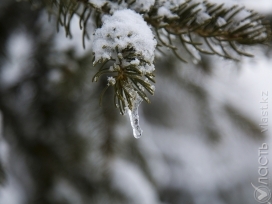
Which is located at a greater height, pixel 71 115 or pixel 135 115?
pixel 71 115

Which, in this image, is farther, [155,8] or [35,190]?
[35,190]

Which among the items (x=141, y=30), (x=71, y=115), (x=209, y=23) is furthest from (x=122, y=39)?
(x=71, y=115)

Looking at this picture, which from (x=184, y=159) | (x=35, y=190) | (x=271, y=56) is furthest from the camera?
(x=184, y=159)

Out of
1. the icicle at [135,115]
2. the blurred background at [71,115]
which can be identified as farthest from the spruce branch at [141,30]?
the blurred background at [71,115]

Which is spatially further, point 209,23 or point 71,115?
point 71,115

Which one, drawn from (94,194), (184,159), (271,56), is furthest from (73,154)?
(184,159)

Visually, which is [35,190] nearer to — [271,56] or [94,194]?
Result: [94,194]

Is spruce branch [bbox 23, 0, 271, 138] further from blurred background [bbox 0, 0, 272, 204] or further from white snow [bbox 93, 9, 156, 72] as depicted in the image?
blurred background [bbox 0, 0, 272, 204]

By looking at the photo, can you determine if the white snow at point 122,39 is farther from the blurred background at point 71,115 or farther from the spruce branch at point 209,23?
the blurred background at point 71,115

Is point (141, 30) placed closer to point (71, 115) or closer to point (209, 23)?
point (209, 23)

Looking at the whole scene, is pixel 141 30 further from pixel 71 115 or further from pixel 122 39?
pixel 71 115

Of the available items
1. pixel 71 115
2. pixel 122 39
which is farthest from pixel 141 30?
pixel 71 115
